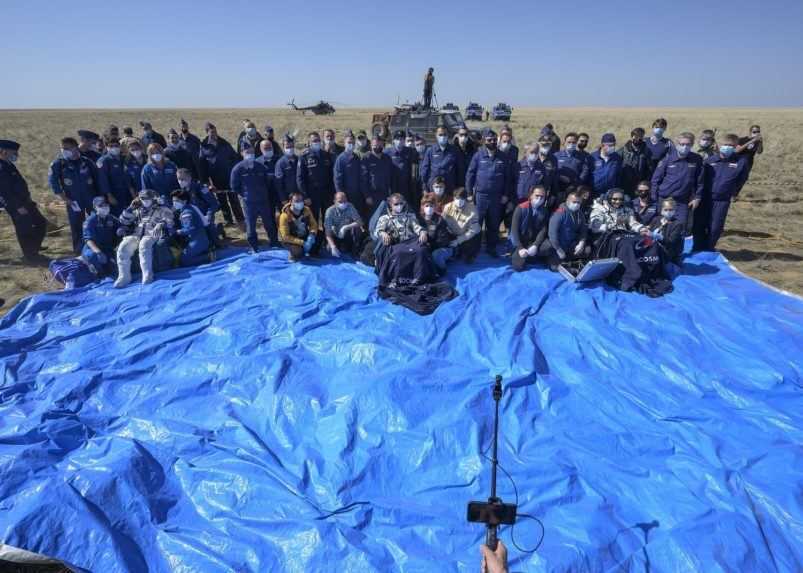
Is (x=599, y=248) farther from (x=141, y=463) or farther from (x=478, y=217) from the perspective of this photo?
(x=141, y=463)

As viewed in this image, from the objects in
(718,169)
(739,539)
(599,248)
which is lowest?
(739,539)

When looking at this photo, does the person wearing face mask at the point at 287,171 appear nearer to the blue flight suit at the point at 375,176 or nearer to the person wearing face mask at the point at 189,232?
the blue flight suit at the point at 375,176

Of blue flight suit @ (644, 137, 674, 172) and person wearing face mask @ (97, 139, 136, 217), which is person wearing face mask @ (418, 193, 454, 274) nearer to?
blue flight suit @ (644, 137, 674, 172)

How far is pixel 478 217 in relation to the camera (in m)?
7.47

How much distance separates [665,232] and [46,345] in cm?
842

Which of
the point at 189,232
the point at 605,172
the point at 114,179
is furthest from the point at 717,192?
the point at 114,179

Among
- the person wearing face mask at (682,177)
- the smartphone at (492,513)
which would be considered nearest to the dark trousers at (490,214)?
the person wearing face mask at (682,177)

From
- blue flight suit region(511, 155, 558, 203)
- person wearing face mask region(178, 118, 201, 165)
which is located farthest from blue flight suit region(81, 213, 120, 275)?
blue flight suit region(511, 155, 558, 203)

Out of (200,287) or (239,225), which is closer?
(200,287)

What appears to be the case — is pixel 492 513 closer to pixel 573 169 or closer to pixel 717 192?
Result: pixel 573 169

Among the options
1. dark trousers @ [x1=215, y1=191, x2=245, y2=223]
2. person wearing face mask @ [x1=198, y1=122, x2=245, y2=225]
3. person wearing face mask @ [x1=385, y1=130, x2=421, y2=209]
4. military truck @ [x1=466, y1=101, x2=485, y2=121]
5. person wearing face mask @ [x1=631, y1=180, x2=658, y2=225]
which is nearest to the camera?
person wearing face mask @ [x1=631, y1=180, x2=658, y2=225]

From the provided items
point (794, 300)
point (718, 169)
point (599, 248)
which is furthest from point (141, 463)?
point (718, 169)

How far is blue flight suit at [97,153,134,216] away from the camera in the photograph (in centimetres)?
763

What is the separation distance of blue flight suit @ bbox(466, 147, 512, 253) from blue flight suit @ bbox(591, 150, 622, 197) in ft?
5.03
